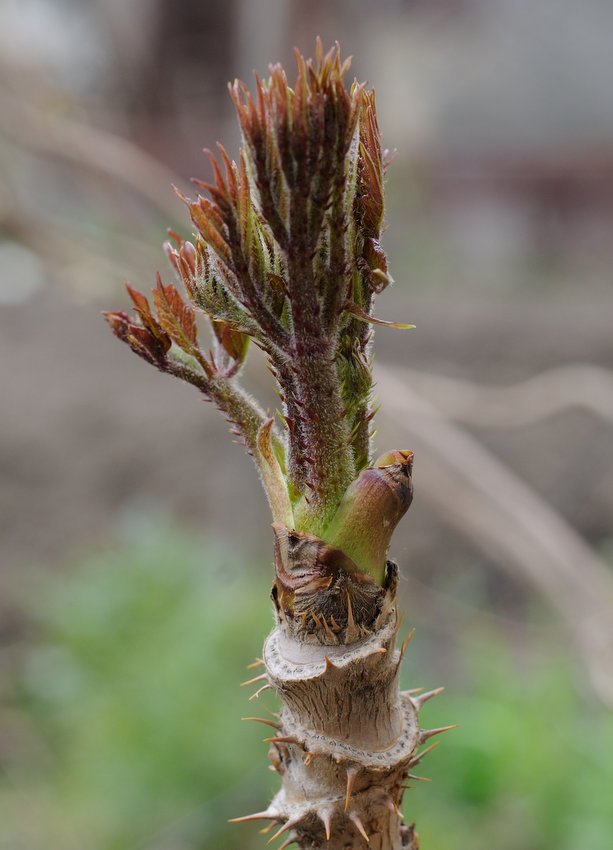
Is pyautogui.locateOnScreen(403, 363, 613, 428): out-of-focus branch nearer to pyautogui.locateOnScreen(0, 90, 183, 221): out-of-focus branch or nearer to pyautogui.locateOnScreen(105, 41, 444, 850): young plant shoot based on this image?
pyautogui.locateOnScreen(0, 90, 183, 221): out-of-focus branch

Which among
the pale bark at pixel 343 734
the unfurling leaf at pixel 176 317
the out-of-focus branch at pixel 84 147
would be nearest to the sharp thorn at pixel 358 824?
the pale bark at pixel 343 734

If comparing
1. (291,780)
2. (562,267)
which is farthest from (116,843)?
(562,267)

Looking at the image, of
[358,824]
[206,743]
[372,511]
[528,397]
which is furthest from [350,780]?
[206,743]

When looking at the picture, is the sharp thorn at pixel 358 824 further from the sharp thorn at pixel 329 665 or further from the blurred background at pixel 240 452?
the blurred background at pixel 240 452

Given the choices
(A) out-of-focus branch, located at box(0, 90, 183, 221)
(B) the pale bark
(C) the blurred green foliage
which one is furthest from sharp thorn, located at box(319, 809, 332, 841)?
(A) out-of-focus branch, located at box(0, 90, 183, 221)

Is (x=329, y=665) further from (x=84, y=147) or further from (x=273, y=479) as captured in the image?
(x=84, y=147)

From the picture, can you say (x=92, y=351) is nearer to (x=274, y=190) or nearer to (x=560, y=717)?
(x=560, y=717)
